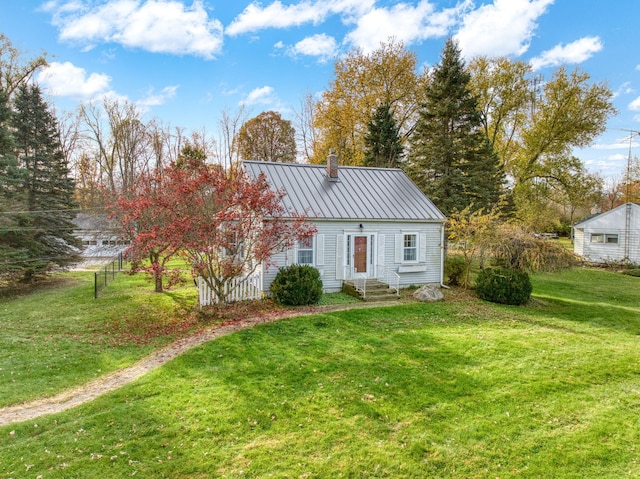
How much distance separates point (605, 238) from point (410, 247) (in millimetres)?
20008

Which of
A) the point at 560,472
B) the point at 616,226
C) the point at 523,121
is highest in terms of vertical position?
the point at 523,121

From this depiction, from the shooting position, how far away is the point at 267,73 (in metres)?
24.9

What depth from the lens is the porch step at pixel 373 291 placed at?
525 inches

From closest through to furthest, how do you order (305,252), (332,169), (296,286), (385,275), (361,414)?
(361,414) → (296,286) → (305,252) → (385,275) → (332,169)

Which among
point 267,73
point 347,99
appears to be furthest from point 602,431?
point 347,99

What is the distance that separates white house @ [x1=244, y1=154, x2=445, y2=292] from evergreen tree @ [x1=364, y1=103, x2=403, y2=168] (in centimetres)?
976

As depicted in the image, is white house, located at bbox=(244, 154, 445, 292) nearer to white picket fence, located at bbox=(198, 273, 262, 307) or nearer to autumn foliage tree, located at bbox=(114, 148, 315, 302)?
white picket fence, located at bbox=(198, 273, 262, 307)

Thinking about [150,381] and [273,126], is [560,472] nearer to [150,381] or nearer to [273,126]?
[150,381]

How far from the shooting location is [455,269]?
53.0ft

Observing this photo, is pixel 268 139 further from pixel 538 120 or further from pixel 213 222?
pixel 213 222

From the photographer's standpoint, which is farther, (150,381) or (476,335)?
(476,335)

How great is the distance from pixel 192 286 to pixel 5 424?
38.9 ft

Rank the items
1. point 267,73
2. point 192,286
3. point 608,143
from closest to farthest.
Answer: point 192,286, point 267,73, point 608,143

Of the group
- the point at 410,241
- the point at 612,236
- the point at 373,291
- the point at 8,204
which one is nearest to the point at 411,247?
the point at 410,241
